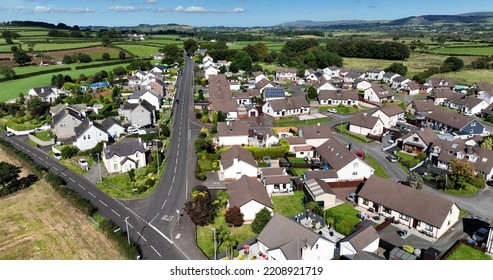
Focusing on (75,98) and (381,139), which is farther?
(75,98)

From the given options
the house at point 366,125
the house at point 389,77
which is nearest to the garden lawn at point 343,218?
the house at point 366,125

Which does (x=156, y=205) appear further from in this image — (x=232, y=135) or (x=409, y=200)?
(x=409, y=200)

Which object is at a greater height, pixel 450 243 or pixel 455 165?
pixel 455 165

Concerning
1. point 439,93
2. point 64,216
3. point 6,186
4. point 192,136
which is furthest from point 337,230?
point 439,93

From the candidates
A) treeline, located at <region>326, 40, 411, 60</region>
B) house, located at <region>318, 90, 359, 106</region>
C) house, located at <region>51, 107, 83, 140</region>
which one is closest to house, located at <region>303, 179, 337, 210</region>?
house, located at <region>51, 107, 83, 140</region>

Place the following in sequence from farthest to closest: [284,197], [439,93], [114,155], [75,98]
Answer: [439,93] < [75,98] < [114,155] < [284,197]

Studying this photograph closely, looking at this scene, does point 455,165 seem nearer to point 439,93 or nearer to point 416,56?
point 439,93
